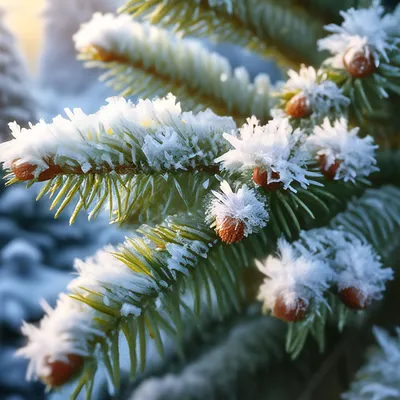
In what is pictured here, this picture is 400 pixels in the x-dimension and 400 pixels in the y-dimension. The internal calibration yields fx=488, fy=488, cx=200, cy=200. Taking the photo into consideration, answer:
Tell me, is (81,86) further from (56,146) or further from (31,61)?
(56,146)

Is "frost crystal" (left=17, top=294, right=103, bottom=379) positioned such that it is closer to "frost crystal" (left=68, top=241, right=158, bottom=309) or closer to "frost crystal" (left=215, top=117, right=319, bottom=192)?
"frost crystal" (left=68, top=241, right=158, bottom=309)

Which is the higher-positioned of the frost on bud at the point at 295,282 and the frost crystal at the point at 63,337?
the frost crystal at the point at 63,337

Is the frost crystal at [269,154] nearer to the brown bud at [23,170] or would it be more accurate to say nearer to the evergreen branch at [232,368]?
the brown bud at [23,170]

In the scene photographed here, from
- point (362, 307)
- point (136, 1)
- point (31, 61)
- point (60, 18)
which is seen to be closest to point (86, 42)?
point (136, 1)

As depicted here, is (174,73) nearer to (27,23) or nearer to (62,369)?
(62,369)


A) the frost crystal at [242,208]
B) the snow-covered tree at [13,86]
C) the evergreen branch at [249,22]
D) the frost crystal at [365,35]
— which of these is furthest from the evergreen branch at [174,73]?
A: the snow-covered tree at [13,86]

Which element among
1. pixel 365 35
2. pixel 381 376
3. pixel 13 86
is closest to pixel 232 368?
pixel 381 376

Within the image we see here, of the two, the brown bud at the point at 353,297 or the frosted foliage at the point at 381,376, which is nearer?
the brown bud at the point at 353,297
